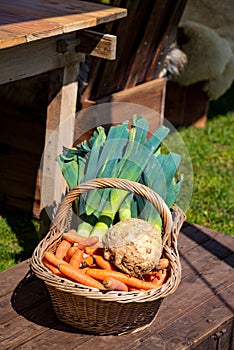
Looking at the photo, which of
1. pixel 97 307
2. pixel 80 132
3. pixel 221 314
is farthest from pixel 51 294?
pixel 80 132

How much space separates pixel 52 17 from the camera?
293 cm

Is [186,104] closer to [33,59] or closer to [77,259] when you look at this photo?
[33,59]

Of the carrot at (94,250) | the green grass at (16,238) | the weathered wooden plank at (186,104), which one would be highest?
the carrot at (94,250)

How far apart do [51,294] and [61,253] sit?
8.0 inches

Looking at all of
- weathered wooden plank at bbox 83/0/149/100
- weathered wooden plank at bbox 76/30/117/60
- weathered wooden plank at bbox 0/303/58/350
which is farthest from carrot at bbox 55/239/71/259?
weathered wooden plank at bbox 83/0/149/100

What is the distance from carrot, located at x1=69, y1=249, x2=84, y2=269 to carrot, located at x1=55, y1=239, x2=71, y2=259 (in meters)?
0.05

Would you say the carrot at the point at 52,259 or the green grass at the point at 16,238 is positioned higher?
the carrot at the point at 52,259

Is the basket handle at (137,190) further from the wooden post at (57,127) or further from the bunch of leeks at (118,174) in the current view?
the wooden post at (57,127)

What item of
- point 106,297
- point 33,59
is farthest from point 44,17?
point 106,297

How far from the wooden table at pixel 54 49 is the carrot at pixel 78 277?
79 centimetres

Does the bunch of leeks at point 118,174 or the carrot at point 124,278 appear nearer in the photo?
the carrot at point 124,278

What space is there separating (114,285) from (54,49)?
44.2 inches

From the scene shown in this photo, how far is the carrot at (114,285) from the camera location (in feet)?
8.10

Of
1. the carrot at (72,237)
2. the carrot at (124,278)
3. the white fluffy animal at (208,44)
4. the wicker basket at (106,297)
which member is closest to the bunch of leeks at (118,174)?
the carrot at (72,237)
